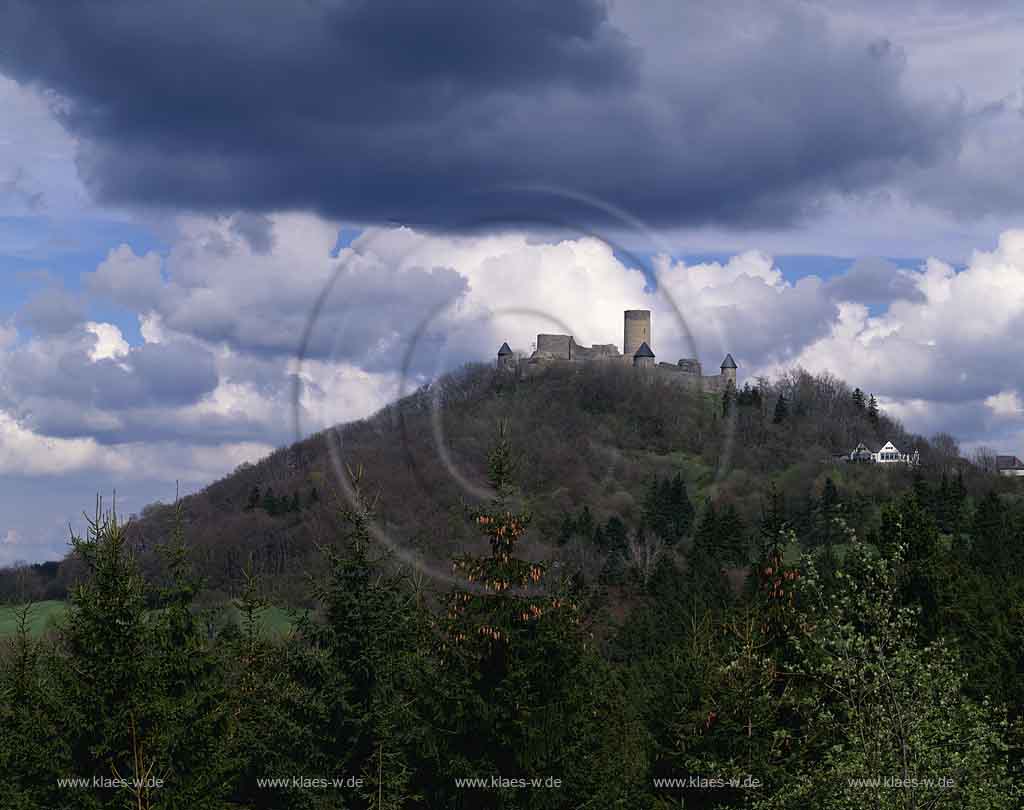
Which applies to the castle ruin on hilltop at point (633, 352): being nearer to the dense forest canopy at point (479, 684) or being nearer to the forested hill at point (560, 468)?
the forested hill at point (560, 468)

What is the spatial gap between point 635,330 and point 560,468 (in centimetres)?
8936

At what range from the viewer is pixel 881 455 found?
176m

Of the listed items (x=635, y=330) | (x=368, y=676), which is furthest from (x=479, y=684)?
(x=635, y=330)

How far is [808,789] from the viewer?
17.7m

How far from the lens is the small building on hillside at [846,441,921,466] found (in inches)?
6796

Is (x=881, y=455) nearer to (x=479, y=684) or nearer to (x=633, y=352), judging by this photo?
(x=633, y=352)

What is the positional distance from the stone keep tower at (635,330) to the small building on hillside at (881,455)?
35.5 meters

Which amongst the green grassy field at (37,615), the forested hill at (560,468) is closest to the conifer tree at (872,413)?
the forested hill at (560,468)

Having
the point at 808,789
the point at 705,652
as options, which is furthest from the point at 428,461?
the point at 808,789

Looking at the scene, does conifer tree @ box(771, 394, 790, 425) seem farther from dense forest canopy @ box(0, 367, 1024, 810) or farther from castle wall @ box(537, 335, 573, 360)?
dense forest canopy @ box(0, 367, 1024, 810)

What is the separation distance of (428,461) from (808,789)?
36.0 meters

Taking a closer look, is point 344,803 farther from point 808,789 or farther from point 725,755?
point 808,789

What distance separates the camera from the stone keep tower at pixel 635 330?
166125 mm

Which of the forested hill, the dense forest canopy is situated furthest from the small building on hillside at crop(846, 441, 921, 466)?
the dense forest canopy
